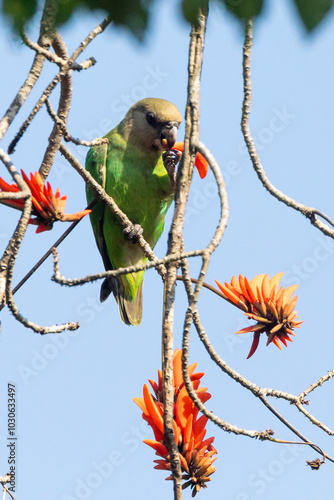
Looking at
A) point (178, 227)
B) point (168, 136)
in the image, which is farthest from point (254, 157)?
point (168, 136)

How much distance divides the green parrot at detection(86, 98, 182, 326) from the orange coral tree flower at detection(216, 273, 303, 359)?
192 cm

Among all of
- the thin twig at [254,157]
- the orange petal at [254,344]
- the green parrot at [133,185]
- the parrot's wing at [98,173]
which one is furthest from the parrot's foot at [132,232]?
the thin twig at [254,157]

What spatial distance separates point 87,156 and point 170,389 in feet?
11.0

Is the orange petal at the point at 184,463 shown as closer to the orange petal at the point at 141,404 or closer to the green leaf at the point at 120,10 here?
the orange petal at the point at 141,404

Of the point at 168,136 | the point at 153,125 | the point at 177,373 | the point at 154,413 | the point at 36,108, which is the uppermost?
the point at 153,125

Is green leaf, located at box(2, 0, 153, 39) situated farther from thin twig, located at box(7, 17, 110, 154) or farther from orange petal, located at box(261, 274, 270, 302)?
orange petal, located at box(261, 274, 270, 302)

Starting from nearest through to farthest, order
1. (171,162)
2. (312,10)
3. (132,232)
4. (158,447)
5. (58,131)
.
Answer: (312,10), (158,447), (58,131), (171,162), (132,232)

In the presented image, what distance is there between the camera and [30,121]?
2277mm

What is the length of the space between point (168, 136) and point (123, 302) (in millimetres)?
1406

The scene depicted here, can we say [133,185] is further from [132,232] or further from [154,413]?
[154,413]

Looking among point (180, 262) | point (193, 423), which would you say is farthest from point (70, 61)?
point (193, 423)

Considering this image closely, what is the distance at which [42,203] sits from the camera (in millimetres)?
2406

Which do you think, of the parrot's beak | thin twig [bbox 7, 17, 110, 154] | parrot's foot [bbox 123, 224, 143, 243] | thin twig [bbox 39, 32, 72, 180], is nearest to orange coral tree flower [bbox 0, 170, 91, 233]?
thin twig [bbox 7, 17, 110, 154]

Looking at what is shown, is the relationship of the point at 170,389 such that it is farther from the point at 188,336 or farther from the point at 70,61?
the point at 70,61
